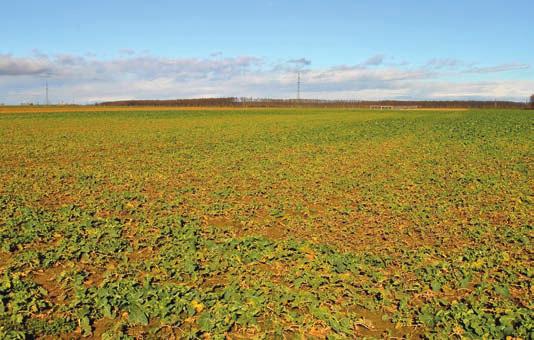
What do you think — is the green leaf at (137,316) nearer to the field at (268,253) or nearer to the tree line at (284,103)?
the field at (268,253)

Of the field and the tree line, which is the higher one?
the tree line

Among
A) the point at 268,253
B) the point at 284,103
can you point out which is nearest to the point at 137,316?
the point at 268,253

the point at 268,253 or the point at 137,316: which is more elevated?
the point at 268,253

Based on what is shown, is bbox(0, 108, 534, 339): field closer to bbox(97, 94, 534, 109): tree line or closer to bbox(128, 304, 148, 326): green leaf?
bbox(128, 304, 148, 326): green leaf

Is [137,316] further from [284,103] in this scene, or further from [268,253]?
[284,103]

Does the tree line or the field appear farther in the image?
the tree line

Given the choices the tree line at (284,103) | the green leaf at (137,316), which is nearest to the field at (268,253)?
the green leaf at (137,316)

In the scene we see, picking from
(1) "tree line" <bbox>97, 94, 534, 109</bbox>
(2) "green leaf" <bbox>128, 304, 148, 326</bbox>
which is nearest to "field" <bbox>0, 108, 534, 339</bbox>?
(2) "green leaf" <bbox>128, 304, 148, 326</bbox>

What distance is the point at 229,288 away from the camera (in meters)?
5.80

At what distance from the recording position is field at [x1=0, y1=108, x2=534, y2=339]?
16.7ft

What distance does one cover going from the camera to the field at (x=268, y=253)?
200 inches

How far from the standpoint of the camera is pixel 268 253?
279 inches

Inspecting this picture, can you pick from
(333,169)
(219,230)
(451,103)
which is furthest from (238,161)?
(451,103)

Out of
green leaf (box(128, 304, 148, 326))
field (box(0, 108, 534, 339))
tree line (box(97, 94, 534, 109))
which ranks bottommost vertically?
green leaf (box(128, 304, 148, 326))
